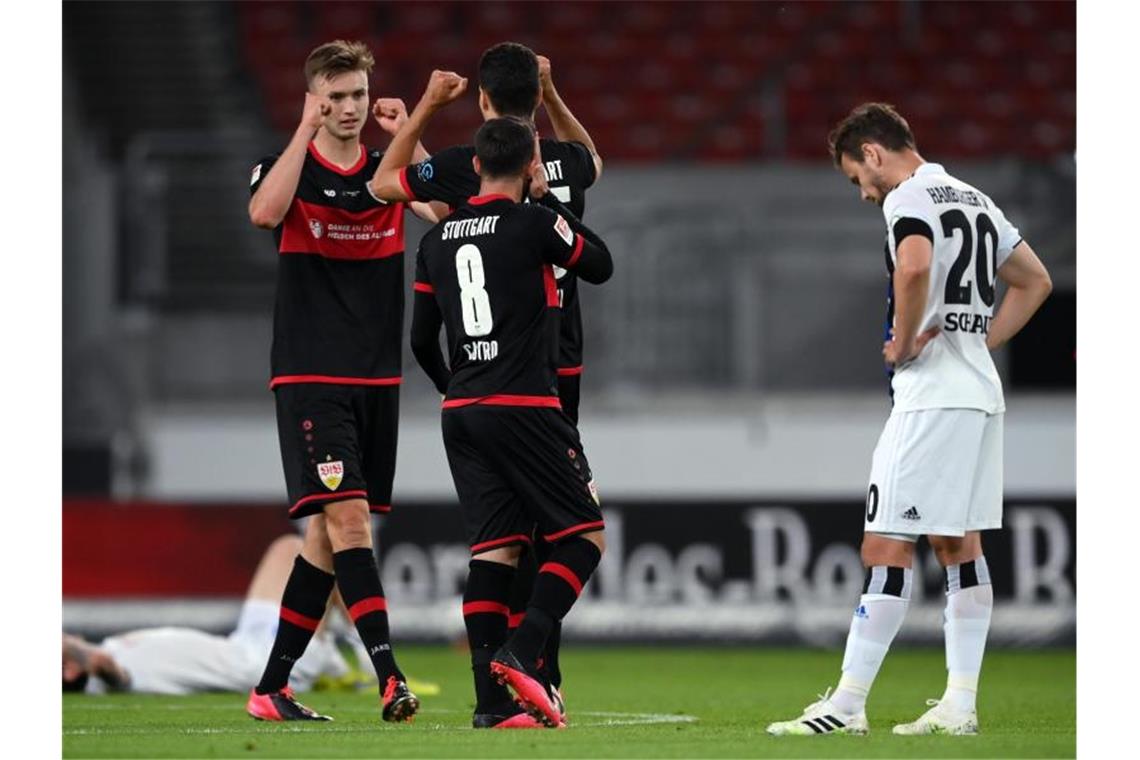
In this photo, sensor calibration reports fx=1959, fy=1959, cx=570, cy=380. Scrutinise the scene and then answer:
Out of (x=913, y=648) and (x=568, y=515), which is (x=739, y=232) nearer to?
(x=913, y=648)

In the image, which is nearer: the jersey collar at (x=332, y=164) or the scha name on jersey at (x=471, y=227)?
the scha name on jersey at (x=471, y=227)

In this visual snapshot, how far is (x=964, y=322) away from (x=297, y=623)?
2612 mm

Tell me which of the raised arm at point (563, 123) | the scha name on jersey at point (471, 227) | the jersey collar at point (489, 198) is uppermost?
the raised arm at point (563, 123)

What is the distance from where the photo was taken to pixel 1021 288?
269 inches

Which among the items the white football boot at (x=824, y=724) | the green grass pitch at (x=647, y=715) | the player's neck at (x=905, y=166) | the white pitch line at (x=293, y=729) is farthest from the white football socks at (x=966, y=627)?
the player's neck at (x=905, y=166)

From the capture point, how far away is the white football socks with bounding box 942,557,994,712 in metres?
6.45

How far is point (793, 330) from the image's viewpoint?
1477 cm

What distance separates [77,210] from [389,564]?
4.72m

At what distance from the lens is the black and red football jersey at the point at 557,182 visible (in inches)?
270

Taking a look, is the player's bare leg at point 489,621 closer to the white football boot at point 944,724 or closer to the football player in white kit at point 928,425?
the football player in white kit at point 928,425

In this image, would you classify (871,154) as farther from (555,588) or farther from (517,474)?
(555,588)

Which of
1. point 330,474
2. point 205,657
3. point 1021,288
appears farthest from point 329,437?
point 205,657

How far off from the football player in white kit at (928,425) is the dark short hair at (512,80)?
1.05 metres
